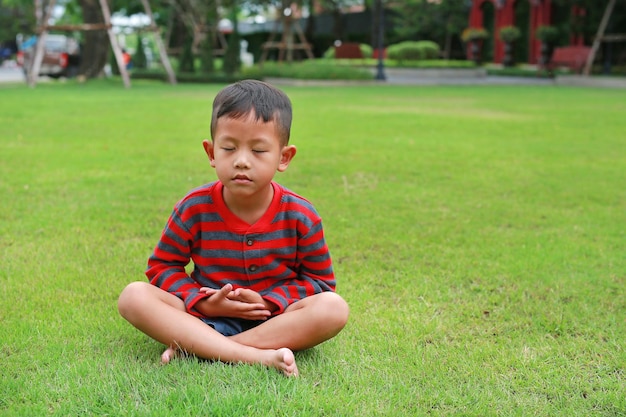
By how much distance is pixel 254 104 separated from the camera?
2.56m

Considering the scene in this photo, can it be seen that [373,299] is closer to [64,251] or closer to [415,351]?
[415,351]

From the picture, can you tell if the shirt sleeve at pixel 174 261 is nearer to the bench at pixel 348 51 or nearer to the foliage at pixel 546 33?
the foliage at pixel 546 33

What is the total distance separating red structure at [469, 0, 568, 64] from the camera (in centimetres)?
2909

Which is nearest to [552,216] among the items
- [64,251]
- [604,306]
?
[604,306]

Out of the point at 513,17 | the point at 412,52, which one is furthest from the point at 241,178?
the point at 513,17

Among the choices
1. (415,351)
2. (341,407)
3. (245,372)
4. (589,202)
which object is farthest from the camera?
(589,202)

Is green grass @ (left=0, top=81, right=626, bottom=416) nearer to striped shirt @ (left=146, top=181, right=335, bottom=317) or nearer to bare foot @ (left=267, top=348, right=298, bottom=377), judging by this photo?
bare foot @ (left=267, top=348, right=298, bottom=377)

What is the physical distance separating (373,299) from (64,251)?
173cm

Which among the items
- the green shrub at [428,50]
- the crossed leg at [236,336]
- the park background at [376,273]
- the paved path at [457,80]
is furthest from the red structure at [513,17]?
the crossed leg at [236,336]

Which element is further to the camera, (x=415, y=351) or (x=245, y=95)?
(x=415, y=351)

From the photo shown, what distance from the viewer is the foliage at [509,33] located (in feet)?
94.7

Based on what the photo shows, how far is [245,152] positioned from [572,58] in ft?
82.8

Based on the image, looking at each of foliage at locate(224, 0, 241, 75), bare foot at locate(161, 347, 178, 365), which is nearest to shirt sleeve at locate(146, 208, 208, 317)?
bare foot at locate(161, 347, 178, 365)

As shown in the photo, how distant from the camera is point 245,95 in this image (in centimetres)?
258
